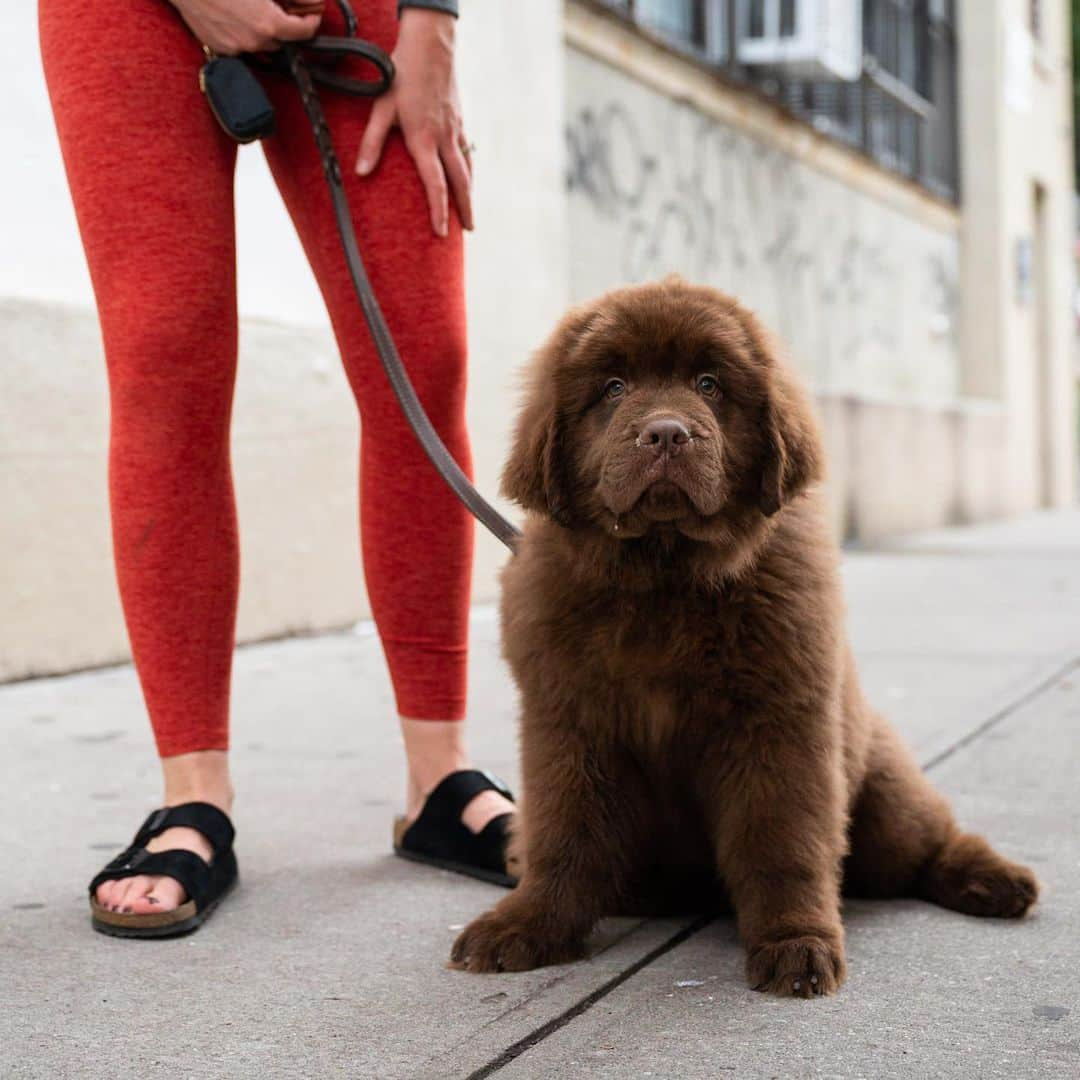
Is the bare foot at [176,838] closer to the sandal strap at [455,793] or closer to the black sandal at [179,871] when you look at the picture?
the black sandal at [179,871]

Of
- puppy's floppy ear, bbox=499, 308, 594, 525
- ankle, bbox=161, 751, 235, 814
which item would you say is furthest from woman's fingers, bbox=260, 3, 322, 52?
ankle, bbox=161, 751, 235, 814

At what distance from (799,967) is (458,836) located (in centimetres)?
83

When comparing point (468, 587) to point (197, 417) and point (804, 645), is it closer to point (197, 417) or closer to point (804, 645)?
point (197, 417)

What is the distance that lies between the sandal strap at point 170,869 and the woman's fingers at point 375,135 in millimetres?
1138

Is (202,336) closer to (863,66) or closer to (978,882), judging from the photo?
(978,882)

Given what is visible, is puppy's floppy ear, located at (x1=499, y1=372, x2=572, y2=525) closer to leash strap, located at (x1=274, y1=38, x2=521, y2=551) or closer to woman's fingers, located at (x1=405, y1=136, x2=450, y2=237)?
leash strap, located at (x1=274, y1=38, x2=521, y2=551)

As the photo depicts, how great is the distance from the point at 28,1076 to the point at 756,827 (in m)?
0.95

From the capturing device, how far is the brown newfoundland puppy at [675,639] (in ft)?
7.07

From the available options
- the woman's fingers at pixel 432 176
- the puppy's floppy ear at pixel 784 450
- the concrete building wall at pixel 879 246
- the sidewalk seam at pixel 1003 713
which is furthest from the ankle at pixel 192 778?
the concrete building wall at pixel 879 246

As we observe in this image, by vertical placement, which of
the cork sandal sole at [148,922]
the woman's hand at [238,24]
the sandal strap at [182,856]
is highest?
the woman's hand at [238,24]

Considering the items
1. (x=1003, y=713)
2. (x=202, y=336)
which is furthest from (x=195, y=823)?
(x=1003, y=713)

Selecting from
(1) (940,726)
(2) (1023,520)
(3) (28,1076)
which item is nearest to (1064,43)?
(2) (1023,520)

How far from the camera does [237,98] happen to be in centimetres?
255

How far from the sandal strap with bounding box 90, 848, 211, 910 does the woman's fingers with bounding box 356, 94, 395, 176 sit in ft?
3.73
